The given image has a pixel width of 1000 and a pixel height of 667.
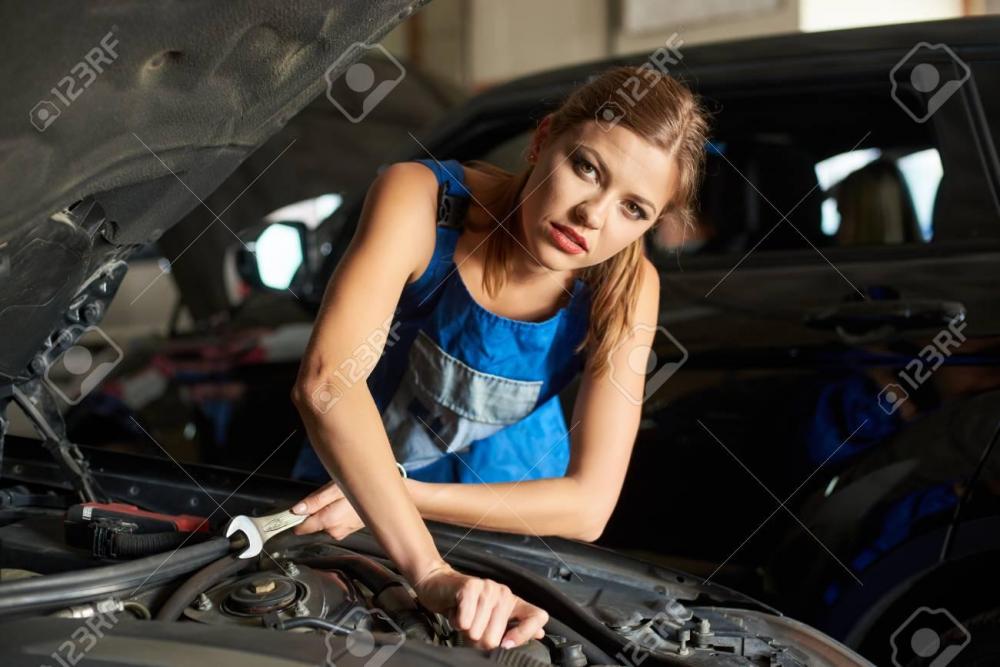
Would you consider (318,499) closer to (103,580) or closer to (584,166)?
(103,580)

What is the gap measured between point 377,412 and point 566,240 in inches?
15.4

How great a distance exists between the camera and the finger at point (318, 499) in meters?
1.60

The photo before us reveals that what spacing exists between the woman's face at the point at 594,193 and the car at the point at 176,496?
396mm

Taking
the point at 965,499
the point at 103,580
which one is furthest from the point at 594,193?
the point at 965,499

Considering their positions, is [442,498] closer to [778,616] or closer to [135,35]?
[778,616]

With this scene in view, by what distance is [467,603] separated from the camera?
128 cm

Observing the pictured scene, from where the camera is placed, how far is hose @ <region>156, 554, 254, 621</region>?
51.8 inches

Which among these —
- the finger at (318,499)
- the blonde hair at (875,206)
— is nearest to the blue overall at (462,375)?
the finger at (318,499)

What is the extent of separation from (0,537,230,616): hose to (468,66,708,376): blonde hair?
68cm

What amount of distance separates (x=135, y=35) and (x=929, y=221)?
1.91m

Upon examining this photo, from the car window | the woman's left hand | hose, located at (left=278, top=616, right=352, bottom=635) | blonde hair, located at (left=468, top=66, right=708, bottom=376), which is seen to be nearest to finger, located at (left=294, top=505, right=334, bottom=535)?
the woman's left hand

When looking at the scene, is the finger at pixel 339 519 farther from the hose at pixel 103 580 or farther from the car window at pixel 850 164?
the car window at pixel 850 164

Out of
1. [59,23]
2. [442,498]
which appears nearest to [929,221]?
[442,498]

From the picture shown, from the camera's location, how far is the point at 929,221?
2469 millimetres
